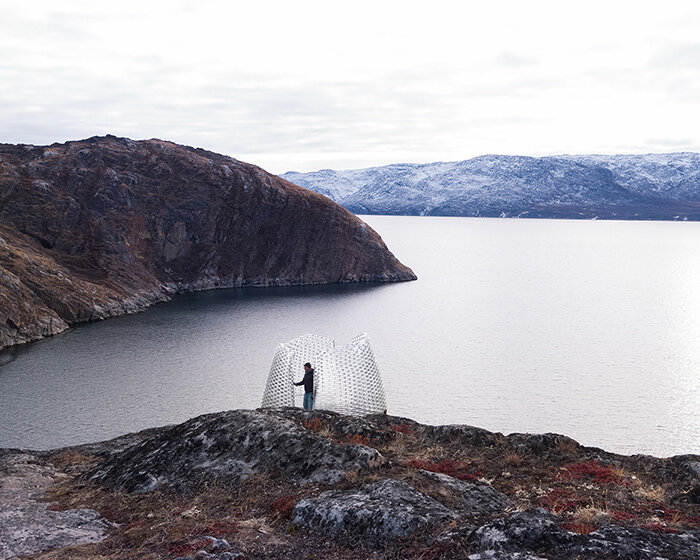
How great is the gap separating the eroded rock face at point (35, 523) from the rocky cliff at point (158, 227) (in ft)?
227

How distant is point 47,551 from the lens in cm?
1491

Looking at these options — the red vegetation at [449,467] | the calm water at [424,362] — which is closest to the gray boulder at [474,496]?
the red vegetation at [449,467]

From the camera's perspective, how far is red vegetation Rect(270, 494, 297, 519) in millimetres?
15500

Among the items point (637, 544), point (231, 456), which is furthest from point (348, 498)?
point (637, 544)

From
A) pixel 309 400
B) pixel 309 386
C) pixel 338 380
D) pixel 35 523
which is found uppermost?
pixel 309 386

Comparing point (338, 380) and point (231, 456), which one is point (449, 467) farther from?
point (338, 380)

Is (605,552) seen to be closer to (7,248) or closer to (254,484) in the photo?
(254,484)

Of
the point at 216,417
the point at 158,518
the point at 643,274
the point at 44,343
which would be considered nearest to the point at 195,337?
the point at 44,343

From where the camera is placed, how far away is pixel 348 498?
1540cm

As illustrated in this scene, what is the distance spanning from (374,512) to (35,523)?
32.1ft

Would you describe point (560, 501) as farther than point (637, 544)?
Yes

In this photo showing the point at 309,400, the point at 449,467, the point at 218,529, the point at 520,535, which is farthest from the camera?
the point at 309,400

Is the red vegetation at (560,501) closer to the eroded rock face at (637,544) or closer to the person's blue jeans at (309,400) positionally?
the eroded rock face at (637,544)

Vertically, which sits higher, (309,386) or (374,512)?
(374,512)
